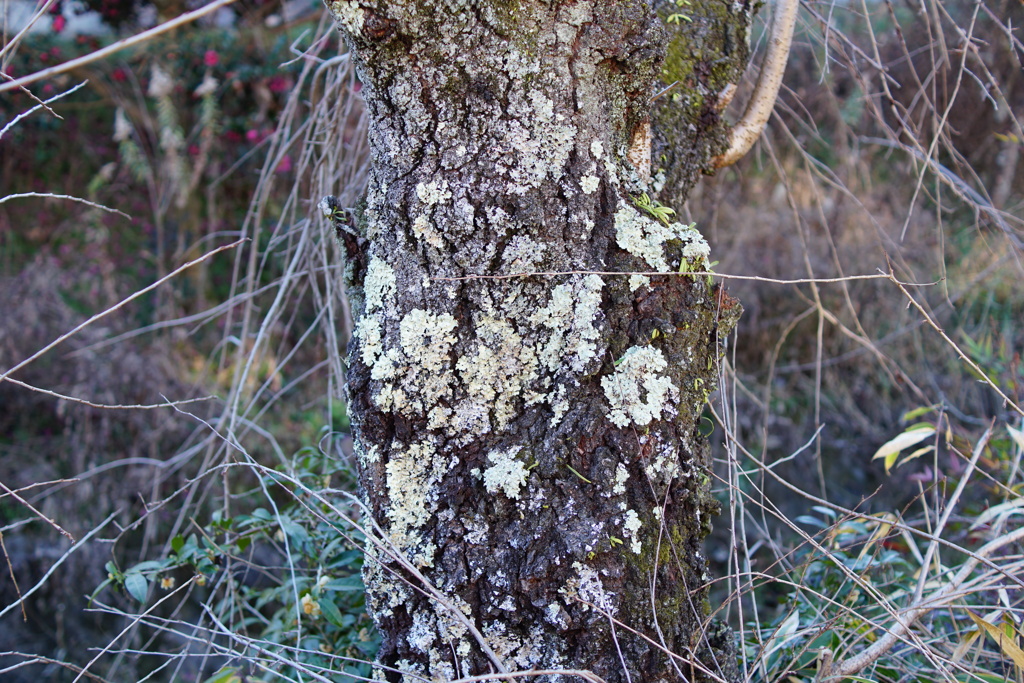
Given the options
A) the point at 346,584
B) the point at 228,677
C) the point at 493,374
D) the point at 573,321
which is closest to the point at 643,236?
the point at 573,321

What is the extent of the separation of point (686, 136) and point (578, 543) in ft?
2.17

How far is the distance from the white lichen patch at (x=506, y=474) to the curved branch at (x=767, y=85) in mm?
631

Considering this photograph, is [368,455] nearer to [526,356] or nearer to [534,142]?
[526,356]

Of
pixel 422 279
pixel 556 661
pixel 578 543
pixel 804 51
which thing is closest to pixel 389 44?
pixel 422 279

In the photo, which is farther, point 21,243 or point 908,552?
point 21,243

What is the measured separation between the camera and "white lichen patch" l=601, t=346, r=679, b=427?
2.87 ft

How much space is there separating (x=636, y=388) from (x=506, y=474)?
0.67 feet

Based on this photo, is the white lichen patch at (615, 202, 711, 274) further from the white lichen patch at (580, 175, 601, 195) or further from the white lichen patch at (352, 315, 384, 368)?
the white lichen patch at (352, 315, 384, 368)

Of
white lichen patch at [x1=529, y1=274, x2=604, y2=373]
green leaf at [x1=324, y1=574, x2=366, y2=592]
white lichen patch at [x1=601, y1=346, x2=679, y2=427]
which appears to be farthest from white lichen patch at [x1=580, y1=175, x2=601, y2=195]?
green leaf at [x1=324, y1=574, x2=366, y2=592]

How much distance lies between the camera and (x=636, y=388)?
874mm

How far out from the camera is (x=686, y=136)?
107 centimetres

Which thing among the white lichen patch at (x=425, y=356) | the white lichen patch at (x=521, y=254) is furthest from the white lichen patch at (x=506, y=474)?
the white lichen patch at (x=521, y=254)

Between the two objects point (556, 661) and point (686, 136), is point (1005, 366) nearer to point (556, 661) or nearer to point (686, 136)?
point (686, 136)

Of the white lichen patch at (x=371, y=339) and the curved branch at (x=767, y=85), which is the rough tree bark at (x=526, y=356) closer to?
the white lichen patch at (x=371, y=339)
